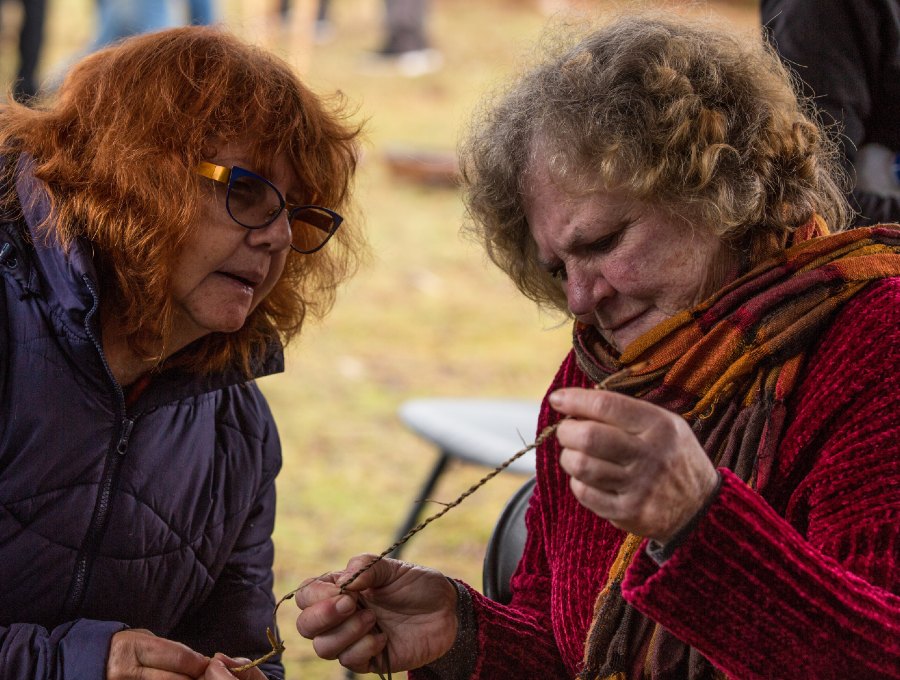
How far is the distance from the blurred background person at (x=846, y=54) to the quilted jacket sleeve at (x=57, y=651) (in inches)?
69.7

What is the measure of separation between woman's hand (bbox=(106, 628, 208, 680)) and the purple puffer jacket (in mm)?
19

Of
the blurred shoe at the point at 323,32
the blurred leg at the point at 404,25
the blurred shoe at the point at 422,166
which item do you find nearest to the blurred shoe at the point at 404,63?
the blurred leg at the point at 404,25

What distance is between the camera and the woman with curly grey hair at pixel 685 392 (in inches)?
55.9

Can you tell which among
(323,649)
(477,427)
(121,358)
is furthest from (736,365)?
(477,427)

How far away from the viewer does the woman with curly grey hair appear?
1.42 m

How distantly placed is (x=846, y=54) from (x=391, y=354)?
4.50 m

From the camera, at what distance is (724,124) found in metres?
1.77

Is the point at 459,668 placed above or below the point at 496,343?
above

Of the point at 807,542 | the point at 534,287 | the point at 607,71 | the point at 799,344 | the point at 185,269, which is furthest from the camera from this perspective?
the point at 534,287

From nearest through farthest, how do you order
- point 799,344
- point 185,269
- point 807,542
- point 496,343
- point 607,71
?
point 807,542, point 799,344, point 607,71, point 185,269, point 496,343

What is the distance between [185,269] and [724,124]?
38.1 inches

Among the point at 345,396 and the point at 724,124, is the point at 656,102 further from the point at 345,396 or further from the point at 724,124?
the point at 345,396

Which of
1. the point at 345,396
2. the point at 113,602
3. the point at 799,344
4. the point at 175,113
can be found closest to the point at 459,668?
the point at 113,602

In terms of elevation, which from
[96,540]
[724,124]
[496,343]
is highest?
[724,124]
